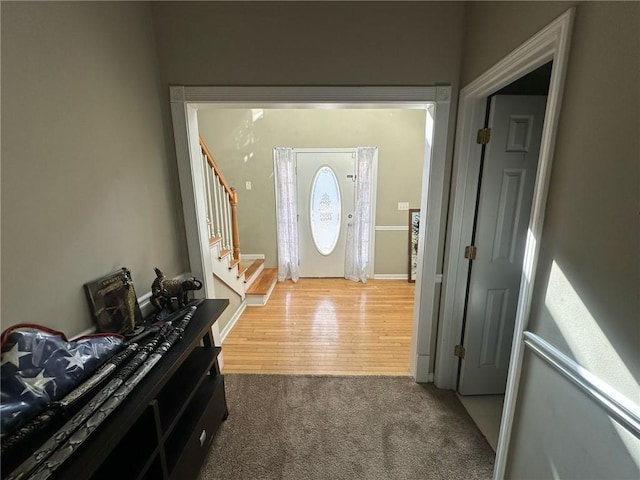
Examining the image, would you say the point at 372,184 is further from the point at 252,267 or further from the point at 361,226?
the point at 252,267

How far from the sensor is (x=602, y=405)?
755 millimetres

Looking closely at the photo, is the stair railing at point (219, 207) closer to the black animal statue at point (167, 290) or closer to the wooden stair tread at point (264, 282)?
the wooden stair tread at point (264, 282)

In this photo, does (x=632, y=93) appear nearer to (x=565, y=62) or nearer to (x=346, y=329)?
(x=565, y=62)

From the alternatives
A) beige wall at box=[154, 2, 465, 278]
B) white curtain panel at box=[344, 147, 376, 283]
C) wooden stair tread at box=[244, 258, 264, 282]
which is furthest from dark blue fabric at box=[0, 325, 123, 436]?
white curtain panel at box=[344, 147, 376, 283]

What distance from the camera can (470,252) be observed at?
5.66 ft

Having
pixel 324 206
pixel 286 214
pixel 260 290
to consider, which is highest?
pixel 324 206

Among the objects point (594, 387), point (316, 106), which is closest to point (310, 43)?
point (316, 106)

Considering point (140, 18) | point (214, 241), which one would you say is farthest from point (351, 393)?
point (140, 18)

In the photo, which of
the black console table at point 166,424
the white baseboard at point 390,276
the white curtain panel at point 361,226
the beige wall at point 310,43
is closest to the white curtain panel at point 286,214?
the white curtain panel at point 361,226

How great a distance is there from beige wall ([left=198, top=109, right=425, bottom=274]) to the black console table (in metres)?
2.87

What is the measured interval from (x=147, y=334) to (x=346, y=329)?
6.76 ft

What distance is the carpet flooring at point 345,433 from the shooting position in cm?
141

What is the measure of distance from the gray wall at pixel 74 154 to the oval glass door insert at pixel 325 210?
2757mm

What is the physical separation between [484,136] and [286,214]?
10.0ft
